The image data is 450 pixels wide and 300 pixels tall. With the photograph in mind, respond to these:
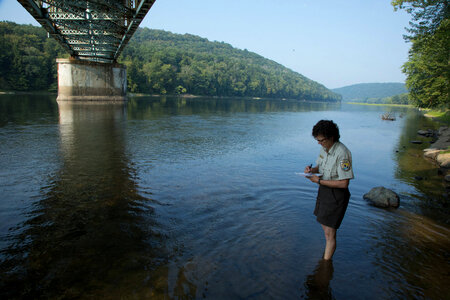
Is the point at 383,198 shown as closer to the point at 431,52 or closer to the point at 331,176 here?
the point at 331,176

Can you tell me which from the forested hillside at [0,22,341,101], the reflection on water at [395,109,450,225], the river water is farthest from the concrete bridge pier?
the reflection on water at [395,109,450,225]

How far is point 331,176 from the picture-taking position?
15.1 feet

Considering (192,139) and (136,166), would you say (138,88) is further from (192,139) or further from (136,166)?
(136,166)

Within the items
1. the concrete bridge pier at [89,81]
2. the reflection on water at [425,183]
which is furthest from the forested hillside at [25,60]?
the reflection on water at [425,183]

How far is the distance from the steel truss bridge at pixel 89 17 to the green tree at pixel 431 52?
21.1 metres

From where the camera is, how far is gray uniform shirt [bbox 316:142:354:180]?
14.4 ft

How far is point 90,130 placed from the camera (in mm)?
20859

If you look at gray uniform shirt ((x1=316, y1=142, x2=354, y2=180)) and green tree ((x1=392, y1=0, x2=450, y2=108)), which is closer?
gray uniform shirt ((x1=316, y1=142, x2=354, y2=180))

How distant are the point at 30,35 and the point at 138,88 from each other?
3669cm

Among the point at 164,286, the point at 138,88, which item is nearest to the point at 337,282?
the point at 164,286

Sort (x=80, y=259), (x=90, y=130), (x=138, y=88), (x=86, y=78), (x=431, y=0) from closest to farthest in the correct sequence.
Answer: (x=80, y=259) → (x=90, y=130) → (x=431, y=0) → (x=86, y=78) → (x=138, y=88)

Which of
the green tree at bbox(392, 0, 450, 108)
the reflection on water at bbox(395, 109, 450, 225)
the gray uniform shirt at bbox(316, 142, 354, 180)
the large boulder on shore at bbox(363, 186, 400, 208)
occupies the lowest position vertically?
the reflection on water at bbox(395, 109, 450, 225)

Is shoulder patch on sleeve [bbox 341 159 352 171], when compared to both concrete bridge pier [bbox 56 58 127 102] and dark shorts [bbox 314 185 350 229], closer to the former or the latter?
dark shorts [bbox 314 185 350 229]

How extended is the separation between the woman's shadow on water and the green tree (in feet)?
75.8
